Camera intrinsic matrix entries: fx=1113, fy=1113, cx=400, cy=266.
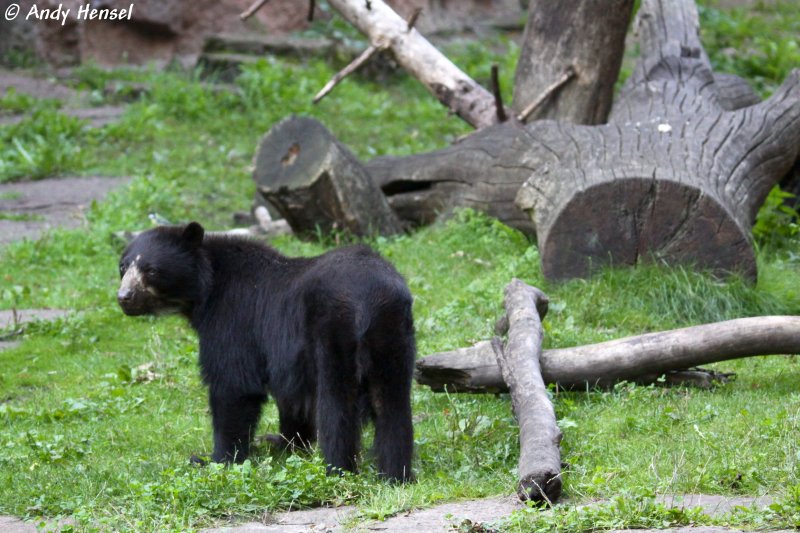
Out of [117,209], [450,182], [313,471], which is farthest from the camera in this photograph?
[117,209]

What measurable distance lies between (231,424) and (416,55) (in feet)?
19.6

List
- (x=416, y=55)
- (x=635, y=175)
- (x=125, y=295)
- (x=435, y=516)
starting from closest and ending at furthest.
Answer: (x=435, y=516) < (x=125, y=295) < (x=635, y=175) < (x=416, y=55)

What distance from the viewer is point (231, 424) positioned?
5.47 m

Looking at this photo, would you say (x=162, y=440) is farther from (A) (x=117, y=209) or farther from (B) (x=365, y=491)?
(A) (x=117, y=209)

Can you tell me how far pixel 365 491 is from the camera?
188 inches

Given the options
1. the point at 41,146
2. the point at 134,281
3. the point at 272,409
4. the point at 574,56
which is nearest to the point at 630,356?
the point at 272,409

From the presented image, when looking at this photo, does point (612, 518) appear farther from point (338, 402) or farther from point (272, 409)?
point (272, 409)

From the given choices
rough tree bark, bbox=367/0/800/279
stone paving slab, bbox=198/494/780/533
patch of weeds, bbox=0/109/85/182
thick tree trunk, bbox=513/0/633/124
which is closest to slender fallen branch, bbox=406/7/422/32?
thick tree trunk, bbox=513/0/633/124

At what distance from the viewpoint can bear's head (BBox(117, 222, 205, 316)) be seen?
18.4 feet

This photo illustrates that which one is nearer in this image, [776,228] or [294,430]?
[294,430]

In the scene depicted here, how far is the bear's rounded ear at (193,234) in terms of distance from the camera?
5.61m

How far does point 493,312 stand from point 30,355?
128 inches

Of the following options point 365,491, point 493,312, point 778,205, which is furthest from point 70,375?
point 778,205

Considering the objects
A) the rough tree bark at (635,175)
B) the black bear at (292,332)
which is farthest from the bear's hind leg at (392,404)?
the rough tree bark at (635,175)
